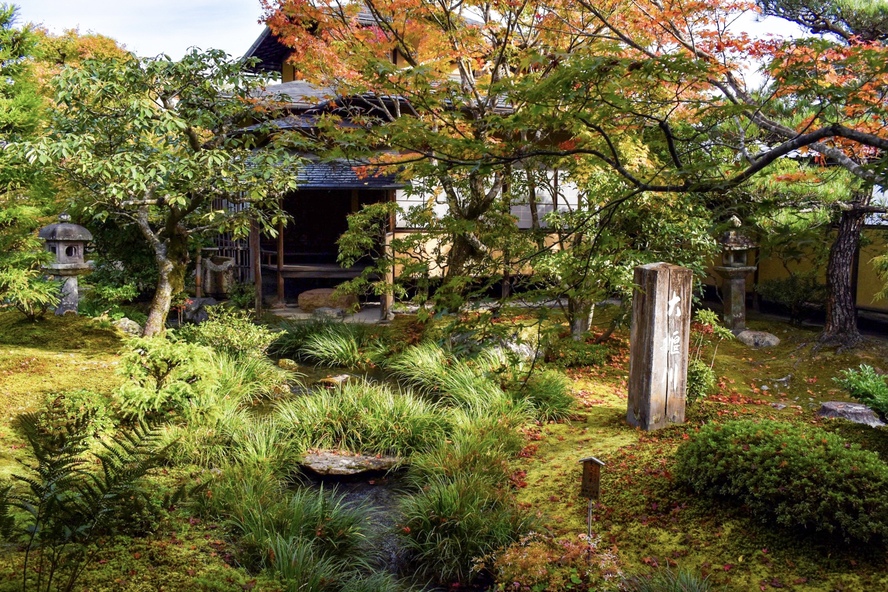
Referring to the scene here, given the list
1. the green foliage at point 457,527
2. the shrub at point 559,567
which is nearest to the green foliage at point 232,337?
the green foliage at point 457,527

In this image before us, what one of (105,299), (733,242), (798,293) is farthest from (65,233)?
(798,293)

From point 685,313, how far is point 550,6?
4.31 meters

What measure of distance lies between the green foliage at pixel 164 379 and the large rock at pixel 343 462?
1.32m

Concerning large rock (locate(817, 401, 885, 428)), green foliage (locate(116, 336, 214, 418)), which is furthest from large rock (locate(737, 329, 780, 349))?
green foliage (locate(116, 336, 214, 418))

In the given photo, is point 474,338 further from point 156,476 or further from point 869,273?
point 869,273

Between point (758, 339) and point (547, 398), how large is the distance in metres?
5.10

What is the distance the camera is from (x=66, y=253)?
37.3 feet

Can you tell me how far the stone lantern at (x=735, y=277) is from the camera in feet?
40.1

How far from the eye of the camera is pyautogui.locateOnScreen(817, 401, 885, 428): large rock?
8.02 m

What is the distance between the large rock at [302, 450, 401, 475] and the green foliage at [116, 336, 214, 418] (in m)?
1.32

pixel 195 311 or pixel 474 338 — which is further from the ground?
pixel 474 338

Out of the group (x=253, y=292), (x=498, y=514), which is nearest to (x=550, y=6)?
(x=498, y=514)

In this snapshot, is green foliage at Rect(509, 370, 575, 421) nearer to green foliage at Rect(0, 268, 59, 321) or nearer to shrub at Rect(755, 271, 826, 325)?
shrub at Rect(755, 271, 826, 325)

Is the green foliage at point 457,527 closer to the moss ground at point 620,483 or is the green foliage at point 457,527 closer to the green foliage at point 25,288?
the moss ground at point 620,483
